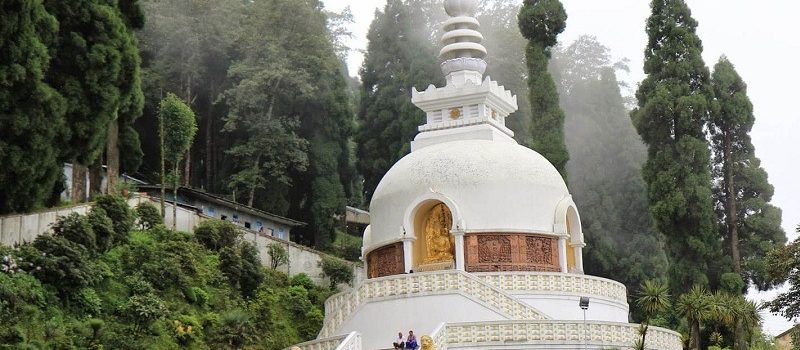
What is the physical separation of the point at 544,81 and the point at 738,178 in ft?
24.6

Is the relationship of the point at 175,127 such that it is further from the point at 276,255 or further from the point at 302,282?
the point at 302,282

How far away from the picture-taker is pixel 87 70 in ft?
109

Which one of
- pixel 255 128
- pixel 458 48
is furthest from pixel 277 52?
pixel 458 48

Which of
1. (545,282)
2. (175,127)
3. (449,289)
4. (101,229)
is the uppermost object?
(175,127)

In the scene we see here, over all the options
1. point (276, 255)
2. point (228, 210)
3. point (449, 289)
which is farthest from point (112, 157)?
point (449, 289)

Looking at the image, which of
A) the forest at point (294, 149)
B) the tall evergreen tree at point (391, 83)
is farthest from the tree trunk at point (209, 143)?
the tall evergreen tree at point (391, 83)

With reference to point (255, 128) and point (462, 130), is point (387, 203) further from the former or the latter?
point (255, 128)

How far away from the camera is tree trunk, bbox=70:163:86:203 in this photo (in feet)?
123

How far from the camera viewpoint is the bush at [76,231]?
31578 millimetres

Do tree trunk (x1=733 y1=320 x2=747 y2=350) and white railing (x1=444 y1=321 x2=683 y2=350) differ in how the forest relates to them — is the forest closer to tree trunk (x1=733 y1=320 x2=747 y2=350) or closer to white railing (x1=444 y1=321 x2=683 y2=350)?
tree trunk (x1=733 y1=320 x2=747 y2=350)

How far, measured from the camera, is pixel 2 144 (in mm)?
29438

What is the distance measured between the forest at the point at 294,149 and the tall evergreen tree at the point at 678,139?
0.07 metres

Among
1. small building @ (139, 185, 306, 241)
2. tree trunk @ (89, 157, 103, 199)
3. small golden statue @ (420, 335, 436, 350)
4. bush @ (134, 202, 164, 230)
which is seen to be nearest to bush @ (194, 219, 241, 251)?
bush @ (134, 202, 164, 230)

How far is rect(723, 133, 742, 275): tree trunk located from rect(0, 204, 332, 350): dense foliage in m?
12.9
